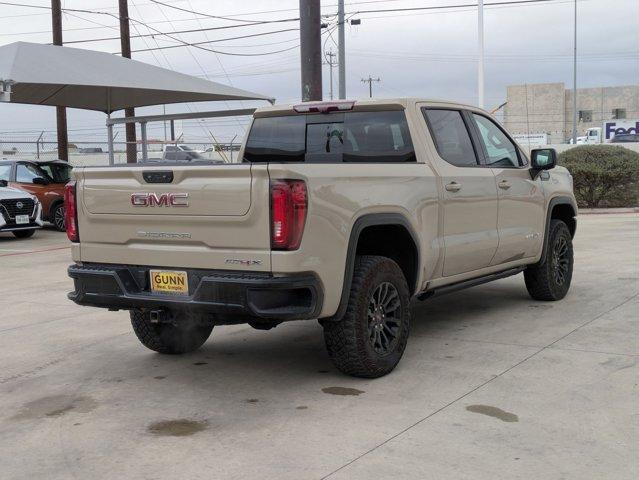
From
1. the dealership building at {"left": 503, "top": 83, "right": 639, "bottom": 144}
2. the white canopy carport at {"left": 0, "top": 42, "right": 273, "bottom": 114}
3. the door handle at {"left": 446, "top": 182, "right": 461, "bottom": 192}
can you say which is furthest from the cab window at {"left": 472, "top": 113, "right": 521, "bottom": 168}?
the dealership building at {"left": 503, "top": 83, "right": 639, "bottom": 144}

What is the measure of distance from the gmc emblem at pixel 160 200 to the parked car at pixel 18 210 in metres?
11.9

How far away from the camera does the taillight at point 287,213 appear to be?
4578 millimetres

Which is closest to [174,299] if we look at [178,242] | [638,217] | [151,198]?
[178,242]

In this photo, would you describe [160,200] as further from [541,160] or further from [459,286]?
[541,160]

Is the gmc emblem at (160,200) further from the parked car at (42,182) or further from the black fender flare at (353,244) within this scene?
the parked car at (42,182)

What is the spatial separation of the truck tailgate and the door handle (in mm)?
1956

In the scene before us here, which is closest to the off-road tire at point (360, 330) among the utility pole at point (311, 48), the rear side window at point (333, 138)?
the rear side window at point (333, 138)

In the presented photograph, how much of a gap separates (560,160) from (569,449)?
18.1 metres

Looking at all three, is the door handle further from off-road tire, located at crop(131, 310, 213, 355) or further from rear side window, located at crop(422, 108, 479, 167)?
off-road tire, located at crop(131, 310, 213, 355)

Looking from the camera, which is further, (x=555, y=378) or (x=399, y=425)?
(x=555, y=378)

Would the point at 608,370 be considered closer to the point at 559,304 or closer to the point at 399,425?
the point at 399,425

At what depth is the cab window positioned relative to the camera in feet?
22.6

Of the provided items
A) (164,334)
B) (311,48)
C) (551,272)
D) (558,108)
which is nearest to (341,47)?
(311,48)

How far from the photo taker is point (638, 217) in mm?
18188
